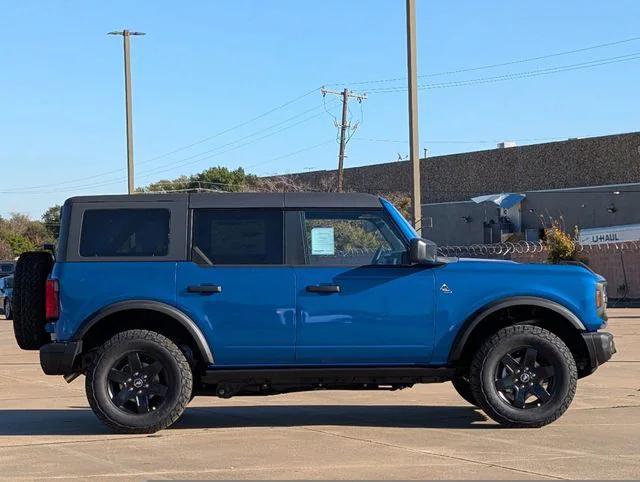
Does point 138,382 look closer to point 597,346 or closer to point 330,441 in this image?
point 330,441

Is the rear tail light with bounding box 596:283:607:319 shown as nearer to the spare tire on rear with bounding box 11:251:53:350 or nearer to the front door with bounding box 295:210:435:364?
the front door with bounding box 295:210:435:364

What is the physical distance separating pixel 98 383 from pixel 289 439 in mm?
1750

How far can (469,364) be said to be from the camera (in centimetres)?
927

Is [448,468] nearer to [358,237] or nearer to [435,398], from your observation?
[358,237]

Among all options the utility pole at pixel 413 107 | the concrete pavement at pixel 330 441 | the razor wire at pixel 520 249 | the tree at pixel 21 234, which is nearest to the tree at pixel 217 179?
the tree at pixel 21 234

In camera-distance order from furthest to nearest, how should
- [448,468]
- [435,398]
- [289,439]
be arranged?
[435,398] < [289,439] < [448,468]

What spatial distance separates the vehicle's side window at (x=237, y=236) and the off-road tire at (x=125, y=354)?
0.85 metres

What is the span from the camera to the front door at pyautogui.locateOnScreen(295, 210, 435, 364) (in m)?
8.90

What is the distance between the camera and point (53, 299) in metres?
8.91

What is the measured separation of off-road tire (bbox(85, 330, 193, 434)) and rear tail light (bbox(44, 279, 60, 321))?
0.51 meters

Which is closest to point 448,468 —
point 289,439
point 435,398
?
point 289,439

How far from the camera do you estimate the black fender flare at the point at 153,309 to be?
8852 millimetres

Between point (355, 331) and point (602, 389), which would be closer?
point (355, 331)

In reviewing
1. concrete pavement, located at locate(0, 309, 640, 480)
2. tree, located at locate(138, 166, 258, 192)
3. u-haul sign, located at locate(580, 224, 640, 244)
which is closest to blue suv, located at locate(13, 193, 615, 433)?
concrete pavement, located at locate(0, 309, 640, 480)
